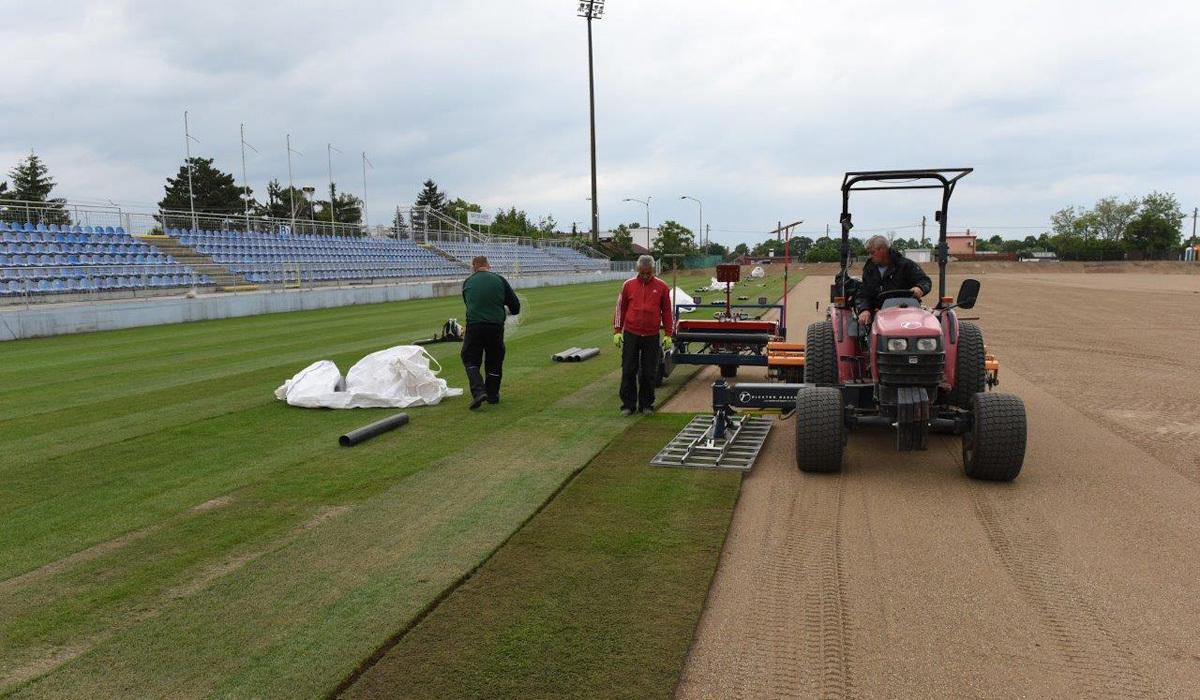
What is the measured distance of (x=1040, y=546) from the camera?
14.9ft

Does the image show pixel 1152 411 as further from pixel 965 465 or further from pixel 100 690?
pixel 100 690

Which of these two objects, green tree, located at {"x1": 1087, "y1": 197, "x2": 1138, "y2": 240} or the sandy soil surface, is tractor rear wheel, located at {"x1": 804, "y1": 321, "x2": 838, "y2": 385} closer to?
the sandy soil surface

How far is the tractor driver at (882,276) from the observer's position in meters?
6.39

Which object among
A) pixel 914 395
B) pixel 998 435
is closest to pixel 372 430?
pixel 914 395

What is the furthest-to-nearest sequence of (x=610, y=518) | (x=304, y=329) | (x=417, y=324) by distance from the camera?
1. (x=417, y=324)
2. (x=304, y=329)
3. (x=610, y=518)

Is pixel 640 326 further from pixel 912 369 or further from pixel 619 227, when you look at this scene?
pixel 619 227

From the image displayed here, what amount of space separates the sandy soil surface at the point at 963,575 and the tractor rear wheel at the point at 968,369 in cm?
53

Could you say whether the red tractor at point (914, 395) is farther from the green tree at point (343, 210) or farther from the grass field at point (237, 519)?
the green tree at point (343, 210)

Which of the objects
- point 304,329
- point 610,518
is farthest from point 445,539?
point 304,329

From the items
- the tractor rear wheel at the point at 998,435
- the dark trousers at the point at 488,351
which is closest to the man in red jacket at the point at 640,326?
the dark trousers at the point at 488,351

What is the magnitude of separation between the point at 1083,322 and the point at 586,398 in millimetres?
15413

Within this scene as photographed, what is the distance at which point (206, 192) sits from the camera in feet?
223

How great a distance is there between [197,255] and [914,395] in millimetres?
28022

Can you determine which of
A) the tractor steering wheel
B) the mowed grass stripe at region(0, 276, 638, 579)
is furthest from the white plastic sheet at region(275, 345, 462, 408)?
the tractor steering wheel
